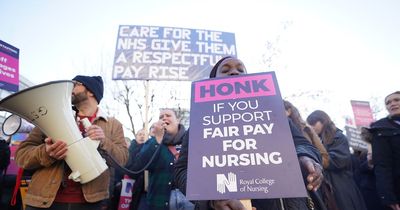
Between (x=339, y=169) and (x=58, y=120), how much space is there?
2989mm

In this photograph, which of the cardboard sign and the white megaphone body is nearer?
the cardboard sign

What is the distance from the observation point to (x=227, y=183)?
1.07 metres

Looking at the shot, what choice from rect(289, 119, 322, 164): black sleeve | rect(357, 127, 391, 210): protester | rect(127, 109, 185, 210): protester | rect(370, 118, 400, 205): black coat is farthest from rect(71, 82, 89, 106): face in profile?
rect(357, 127, 391, 210): protester

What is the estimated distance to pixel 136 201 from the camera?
293cm

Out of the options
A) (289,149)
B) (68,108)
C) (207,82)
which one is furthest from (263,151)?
(68,108)

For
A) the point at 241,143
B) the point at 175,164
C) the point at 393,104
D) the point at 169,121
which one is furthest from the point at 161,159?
the point at 393,104

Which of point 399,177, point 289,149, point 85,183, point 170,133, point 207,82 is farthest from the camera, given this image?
point 170,133

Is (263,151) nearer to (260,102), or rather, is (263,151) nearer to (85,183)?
(260,102)

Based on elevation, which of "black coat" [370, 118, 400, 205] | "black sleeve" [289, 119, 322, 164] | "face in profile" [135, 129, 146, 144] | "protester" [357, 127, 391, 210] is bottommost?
"protester" [357, 127, 391, 210]

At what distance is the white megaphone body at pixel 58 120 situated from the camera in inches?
63.3

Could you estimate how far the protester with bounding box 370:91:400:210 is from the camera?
248 centimetres

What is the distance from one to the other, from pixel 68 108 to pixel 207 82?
1.05 meters

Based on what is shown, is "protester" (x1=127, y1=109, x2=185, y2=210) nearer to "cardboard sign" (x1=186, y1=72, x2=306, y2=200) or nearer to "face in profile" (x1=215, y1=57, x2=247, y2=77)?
"face in profile" (x1=215, y1=57, x2=247, y2=77)

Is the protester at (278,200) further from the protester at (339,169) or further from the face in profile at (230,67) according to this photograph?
the protester at (339,169)
